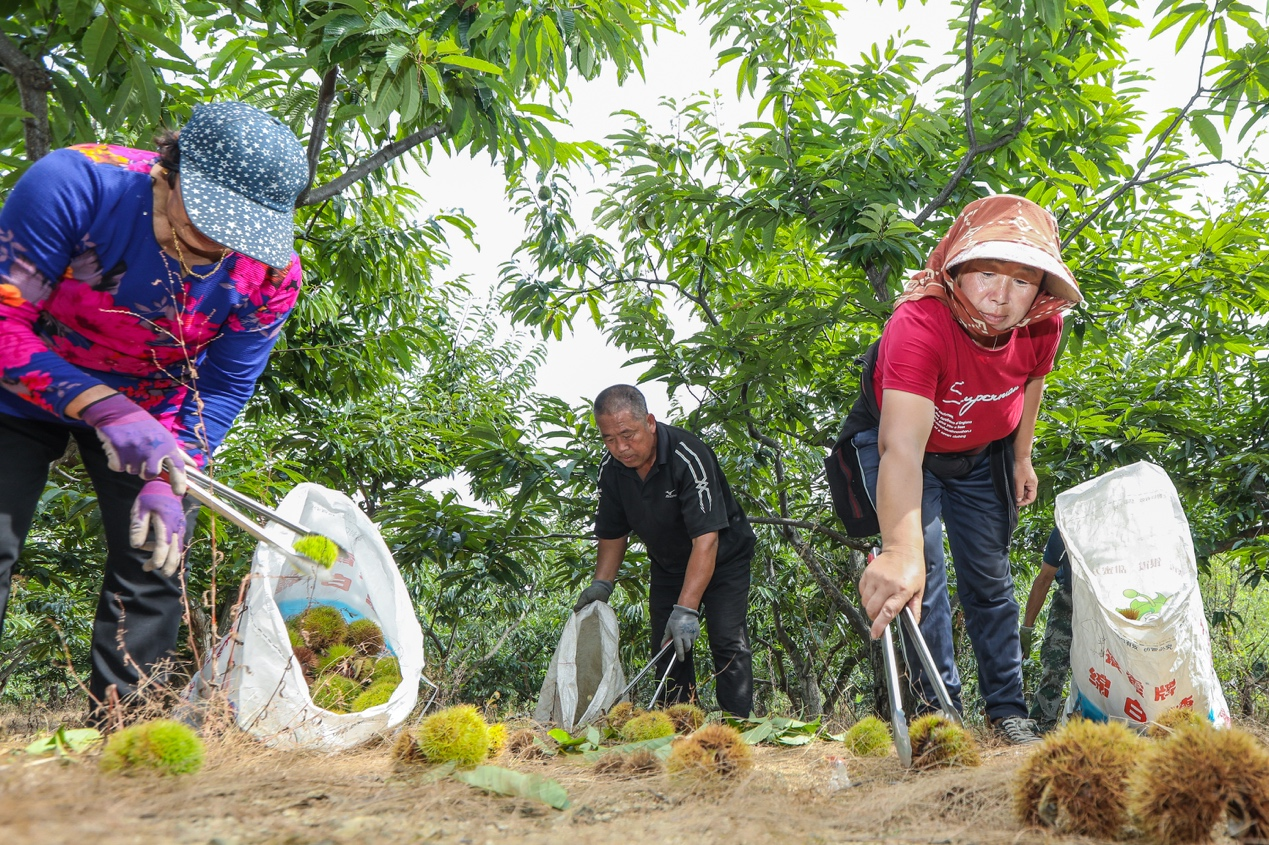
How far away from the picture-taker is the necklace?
1.96 meters

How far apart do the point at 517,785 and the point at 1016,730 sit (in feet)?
5.60

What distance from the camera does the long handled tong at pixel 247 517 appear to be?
78.3 inches

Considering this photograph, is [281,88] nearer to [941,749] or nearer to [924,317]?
[924,317]

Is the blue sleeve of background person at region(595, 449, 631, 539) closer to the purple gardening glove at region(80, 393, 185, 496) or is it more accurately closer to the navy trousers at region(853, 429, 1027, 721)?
the navy trousers at region(853, 429, 1027, 721)

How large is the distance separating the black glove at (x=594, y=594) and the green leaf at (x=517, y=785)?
80.2 inches

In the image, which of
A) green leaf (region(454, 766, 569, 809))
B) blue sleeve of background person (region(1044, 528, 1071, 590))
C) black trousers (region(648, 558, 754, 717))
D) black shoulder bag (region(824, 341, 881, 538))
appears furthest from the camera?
black trousers (region(648, 558, 754, 717))

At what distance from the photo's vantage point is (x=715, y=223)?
374 centimetres

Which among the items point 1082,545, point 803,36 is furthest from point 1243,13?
point 1082,545

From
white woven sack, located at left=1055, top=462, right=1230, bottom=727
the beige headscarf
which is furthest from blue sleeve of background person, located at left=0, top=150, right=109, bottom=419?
white woven sack, located at left=1055, top=462, right=1230, bottom=727

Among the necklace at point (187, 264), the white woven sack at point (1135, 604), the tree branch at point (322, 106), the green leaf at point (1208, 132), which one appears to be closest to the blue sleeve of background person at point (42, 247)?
the necklace at point (187, 264)

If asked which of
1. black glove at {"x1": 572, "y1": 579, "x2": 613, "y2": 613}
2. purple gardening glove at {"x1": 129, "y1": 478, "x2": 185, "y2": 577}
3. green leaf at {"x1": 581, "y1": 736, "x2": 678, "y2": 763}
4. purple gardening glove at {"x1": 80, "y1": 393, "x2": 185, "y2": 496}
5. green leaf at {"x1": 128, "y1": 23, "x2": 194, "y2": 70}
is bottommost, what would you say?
green leaf at {"x1": 581, "y1": 736, "x2": 678, "y2": 763}

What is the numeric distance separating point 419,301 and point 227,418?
178 inches

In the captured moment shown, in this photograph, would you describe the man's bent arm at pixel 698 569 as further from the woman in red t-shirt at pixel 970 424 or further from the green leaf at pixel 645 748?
the green leaf at pixel 645 748

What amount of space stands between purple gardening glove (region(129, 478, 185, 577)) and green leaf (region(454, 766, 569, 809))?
0.94m
